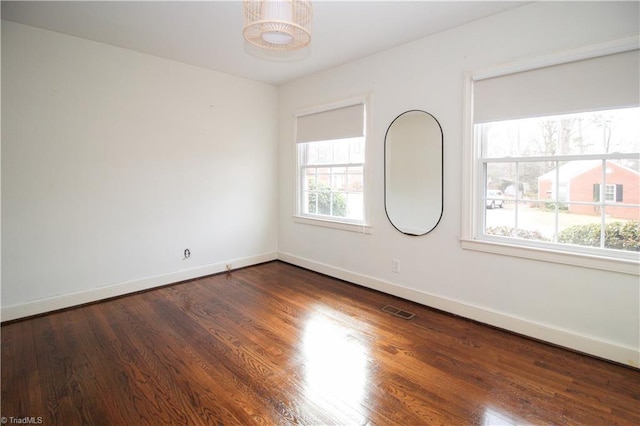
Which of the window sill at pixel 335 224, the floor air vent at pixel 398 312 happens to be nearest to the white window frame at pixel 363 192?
the window sill at pixel 335 224

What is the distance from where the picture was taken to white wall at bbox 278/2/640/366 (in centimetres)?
227

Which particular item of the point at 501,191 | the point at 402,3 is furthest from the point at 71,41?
the point at 501,191

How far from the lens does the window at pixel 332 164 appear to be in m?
3.85

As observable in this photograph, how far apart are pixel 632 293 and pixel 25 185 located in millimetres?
4912

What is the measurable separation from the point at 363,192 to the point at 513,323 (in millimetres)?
1934

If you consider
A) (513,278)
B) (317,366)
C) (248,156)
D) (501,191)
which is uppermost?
(248,156)

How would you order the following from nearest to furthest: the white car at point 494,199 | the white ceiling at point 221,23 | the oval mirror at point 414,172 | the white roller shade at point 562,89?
1. the white roller shade at point 562,89
2. the white ceiling at point 221,23
3. the white car at point 494,199
4. the oval mirror at point 414,172

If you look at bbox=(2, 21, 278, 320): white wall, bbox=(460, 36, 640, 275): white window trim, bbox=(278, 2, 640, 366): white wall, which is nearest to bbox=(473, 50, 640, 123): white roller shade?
bbox=(460, 36, 640, 275): white window trim

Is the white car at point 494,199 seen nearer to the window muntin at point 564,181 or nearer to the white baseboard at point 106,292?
the window muntin at point 564,181

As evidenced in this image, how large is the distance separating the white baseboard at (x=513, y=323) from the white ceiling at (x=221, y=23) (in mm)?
2509

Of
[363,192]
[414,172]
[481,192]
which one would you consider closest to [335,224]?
[363,192]

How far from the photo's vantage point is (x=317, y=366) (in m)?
2.21

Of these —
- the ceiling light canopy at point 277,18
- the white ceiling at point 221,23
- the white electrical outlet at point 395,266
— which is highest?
the white ceiling at point 221,23

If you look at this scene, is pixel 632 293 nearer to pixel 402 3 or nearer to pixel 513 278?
pixel 513 278
